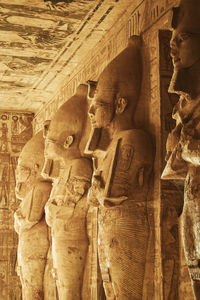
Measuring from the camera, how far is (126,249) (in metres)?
5.51

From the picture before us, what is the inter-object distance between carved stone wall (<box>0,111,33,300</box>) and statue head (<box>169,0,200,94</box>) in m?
7.28

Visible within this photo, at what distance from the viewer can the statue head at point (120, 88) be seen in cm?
612

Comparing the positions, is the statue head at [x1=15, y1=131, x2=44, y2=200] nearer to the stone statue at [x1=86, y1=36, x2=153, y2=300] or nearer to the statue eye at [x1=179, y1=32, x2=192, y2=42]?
the stone statue at [x1=86, y1=36, x2=153, y2=300]

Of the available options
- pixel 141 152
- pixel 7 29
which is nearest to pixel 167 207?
pixel 141 152

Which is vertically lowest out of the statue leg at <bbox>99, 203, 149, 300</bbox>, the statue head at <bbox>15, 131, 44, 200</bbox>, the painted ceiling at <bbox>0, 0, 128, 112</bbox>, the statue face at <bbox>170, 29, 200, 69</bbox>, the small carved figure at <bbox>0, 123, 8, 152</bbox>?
the statue leg at <bbox>99, 203, 149, 300</bbox>

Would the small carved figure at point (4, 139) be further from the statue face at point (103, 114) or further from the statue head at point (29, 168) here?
the statue face at point (103, 114)

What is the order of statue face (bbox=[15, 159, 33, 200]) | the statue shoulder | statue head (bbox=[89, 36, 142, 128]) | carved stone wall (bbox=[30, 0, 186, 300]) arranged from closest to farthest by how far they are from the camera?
carved stone wall (bbox=[30, 0, 186, 300]) < statue head (bbox=[89, 36, 142, 128]) < the statue shoulder < statue face (bbox=[15, 159, 33, 200])

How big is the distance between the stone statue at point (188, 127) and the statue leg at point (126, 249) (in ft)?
3.55

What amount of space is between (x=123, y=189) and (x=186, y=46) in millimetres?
1653

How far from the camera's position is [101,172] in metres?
5.95

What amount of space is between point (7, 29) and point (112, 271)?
379 cm

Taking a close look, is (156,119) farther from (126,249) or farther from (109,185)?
(126,249)

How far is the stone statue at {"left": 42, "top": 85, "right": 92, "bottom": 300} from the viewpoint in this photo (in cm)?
716

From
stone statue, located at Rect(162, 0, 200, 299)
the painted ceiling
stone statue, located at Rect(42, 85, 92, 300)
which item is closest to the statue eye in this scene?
stone statue, located at Rect(162, 0, 200, 299)
